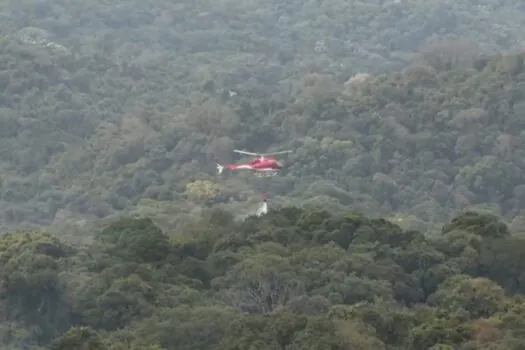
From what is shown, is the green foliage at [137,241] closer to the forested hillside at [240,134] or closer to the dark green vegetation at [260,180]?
the dark green vegetation at [260,180]

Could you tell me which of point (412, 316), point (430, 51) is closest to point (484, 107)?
point (430, 51)

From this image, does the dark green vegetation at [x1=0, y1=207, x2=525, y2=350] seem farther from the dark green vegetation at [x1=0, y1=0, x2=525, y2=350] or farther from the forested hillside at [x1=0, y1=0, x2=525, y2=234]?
Result: the forested hillside at [x1=0, y1=0, x2=525, y2=234]

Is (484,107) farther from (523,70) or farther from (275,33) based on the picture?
(275,33)

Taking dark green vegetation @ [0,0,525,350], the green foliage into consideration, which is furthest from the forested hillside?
the green foliage

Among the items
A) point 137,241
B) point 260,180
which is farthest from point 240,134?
point 137,241

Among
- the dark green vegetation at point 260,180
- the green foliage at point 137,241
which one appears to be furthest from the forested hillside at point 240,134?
the green foliage at point 137,241

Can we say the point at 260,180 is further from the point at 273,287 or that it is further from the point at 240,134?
the point at 273,287
